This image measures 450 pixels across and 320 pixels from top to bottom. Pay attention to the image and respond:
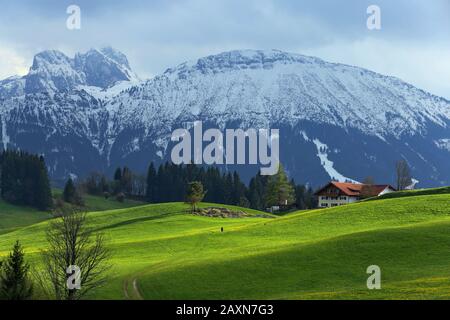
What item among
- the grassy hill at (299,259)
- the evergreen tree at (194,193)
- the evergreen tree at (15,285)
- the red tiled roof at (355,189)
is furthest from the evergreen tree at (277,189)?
the evergreen tree at (15,285)

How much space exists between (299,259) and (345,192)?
120326mm

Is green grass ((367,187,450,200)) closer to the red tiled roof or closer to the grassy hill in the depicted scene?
the grassy hill

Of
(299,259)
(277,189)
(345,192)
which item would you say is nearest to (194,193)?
(277,189)

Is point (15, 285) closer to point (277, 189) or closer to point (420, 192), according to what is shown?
point (420, 192)

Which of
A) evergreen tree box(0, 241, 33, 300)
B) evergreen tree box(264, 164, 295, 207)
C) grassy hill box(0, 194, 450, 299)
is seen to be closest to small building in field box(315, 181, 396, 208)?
evergreen tree box(264, 164, 295, 207)

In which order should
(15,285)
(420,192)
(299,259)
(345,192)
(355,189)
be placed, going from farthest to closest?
1. (355,189)
2. (345,192)
3. (420,192)
4. (299,259)
5. (15,285)

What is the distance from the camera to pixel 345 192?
190375 mm

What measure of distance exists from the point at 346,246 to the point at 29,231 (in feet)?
264

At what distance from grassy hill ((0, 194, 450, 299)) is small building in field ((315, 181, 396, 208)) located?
7770cm

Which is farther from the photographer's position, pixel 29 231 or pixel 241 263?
pixel 29 231

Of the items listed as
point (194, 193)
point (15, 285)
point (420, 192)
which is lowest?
point (15, 285)
